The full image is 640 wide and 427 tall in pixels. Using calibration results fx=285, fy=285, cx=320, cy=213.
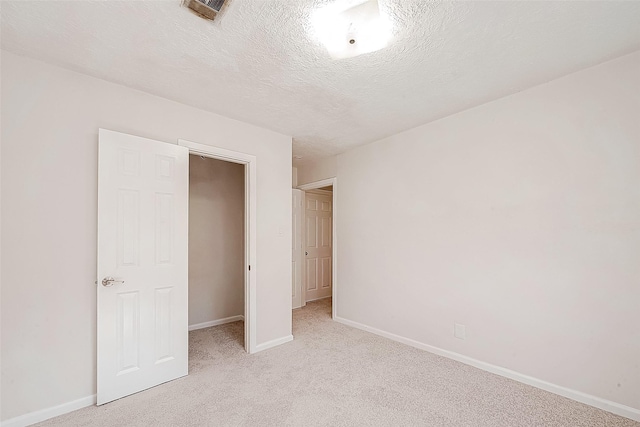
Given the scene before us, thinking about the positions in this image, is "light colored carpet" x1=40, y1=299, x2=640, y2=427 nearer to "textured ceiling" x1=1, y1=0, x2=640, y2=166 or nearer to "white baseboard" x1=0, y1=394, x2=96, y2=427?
"white baseboard" x1=0, y1=394, x2=96, y2=427

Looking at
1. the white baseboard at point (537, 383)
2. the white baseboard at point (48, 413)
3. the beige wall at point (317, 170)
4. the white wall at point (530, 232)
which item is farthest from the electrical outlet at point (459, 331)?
the white baseboard at point (48, 413)

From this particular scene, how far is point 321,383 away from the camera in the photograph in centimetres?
241

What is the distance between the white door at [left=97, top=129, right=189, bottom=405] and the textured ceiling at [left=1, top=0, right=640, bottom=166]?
0.63 meters

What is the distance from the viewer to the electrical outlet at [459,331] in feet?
9.17

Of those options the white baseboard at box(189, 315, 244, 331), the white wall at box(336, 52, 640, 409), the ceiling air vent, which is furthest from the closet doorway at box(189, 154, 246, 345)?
the ceiling air vent

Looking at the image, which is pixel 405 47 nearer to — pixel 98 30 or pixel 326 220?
pixel 98 30

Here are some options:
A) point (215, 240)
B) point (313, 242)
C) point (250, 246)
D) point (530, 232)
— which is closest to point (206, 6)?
point (250, 246)

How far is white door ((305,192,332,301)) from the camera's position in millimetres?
5145

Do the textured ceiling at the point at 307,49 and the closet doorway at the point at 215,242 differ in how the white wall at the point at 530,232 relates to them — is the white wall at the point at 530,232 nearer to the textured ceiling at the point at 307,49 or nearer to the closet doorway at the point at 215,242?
the textured ceiling at the point at 307,49

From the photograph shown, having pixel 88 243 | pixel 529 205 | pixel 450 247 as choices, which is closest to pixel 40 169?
pixel 88 243

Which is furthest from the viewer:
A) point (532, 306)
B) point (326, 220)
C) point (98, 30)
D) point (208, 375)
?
A: point (326, 220)

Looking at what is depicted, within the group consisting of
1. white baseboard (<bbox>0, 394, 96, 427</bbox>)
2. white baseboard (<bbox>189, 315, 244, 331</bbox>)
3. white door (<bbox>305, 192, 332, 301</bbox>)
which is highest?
white door (<bbox>305, 192, 332, 301</bbox>)

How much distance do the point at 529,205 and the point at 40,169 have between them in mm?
3779

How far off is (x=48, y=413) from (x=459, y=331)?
3375mm
